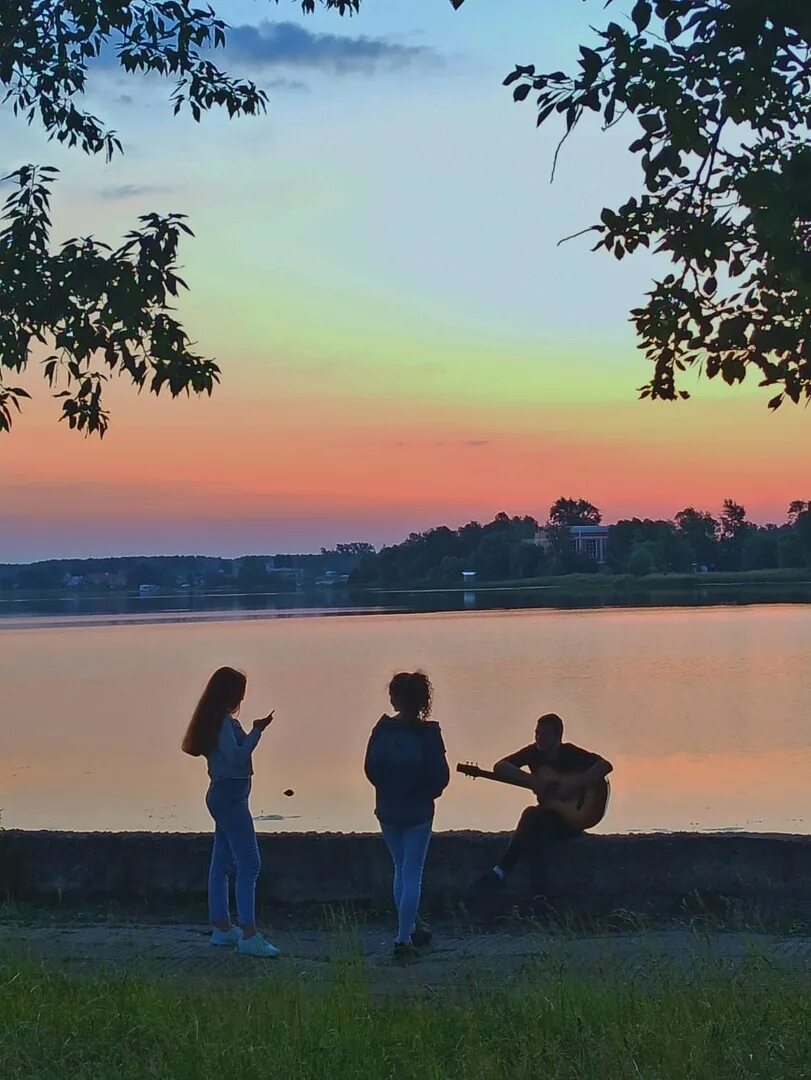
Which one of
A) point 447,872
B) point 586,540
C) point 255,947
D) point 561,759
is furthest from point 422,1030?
point 586,540

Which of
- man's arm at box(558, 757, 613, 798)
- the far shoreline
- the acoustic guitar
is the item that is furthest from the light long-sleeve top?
the far shoreline

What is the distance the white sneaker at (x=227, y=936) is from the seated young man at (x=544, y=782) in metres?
1.61

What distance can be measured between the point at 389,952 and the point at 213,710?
1.63m

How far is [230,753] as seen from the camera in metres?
7.80

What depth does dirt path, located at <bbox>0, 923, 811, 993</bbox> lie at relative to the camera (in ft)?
22.5

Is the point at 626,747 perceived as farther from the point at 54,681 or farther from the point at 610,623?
the point at 610,623

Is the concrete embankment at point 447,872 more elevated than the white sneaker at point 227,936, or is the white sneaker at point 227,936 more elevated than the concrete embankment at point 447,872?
the concrete embankment at point 447,872

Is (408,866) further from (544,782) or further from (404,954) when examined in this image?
(544,782)

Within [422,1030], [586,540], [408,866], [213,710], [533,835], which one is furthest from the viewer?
→ [586,540]

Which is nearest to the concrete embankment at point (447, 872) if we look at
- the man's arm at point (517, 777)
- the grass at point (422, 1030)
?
the man's arm at point (517, 777)

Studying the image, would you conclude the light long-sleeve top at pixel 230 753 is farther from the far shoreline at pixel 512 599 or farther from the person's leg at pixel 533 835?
the far shoreline at pixel 512 599

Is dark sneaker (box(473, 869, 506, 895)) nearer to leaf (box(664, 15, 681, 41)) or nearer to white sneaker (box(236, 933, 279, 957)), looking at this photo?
white sneaker (box(236, 933, 279, 957))

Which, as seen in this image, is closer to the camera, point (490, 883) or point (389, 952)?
point (389, 952)

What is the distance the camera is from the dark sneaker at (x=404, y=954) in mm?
7609
